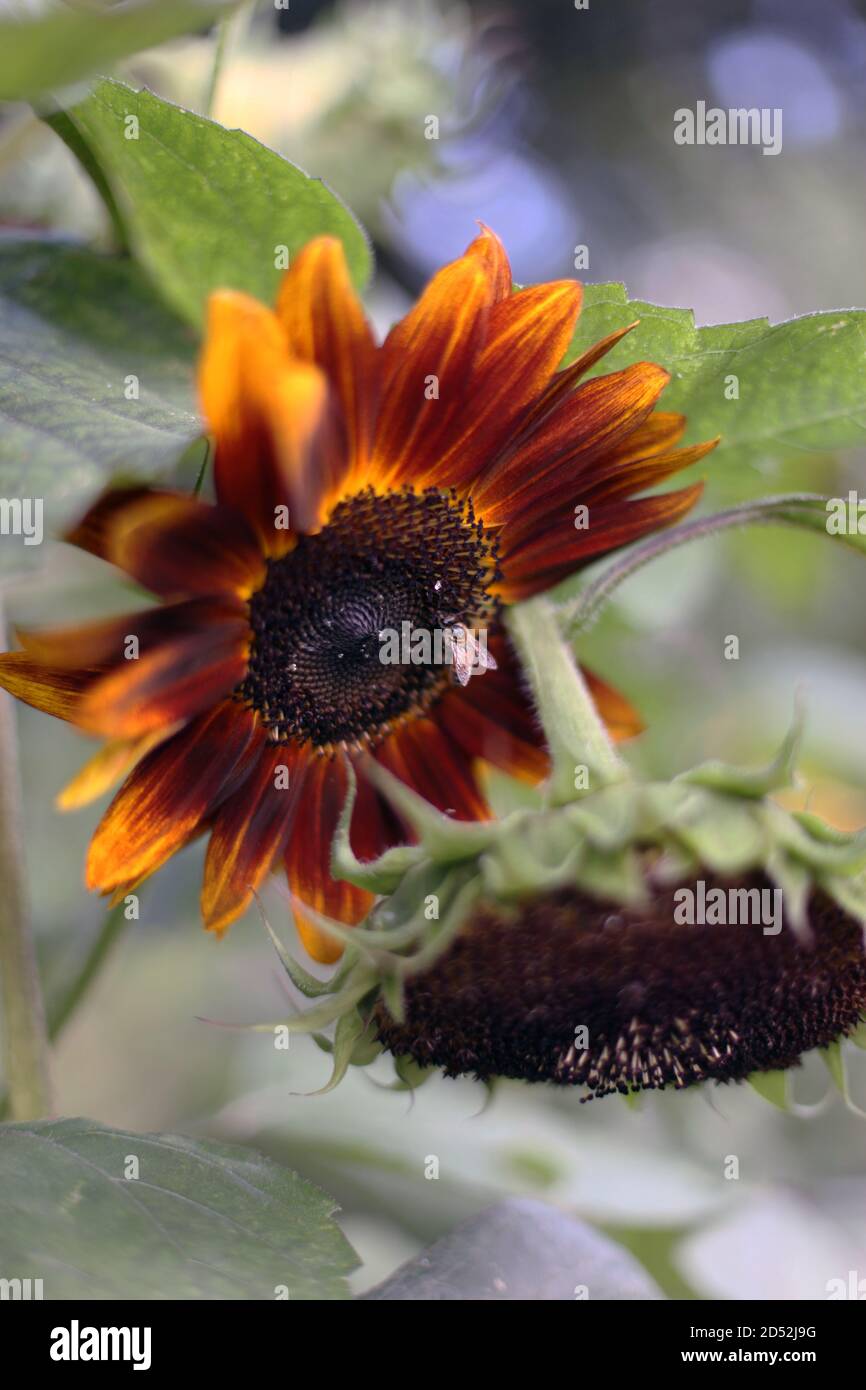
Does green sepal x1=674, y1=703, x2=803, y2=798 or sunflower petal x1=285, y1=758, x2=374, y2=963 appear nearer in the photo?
green sepal x1=674, y1=703, x2=803, y2=798

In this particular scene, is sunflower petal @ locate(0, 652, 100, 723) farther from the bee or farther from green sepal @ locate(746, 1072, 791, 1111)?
green sepal @ locate(746, 1072, 791, 1111)

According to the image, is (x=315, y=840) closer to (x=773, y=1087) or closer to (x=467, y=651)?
(x=467, y=651)

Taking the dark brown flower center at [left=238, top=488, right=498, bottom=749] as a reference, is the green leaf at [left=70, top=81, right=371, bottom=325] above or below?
above

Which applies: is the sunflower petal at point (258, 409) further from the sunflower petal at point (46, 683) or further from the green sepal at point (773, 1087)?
the green sepal at point (773, 1087)

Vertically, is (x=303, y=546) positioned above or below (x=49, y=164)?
below

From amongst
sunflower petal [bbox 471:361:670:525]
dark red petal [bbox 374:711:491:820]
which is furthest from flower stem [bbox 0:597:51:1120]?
sunflower petal [bbox 471:361:670:525]

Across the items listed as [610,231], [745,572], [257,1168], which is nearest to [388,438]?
[257,1168]
